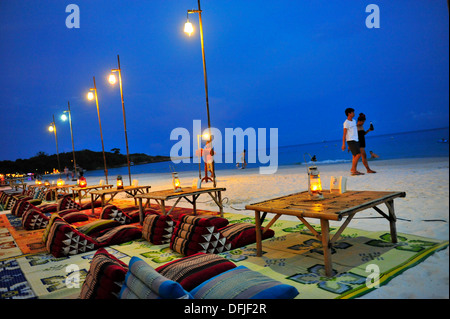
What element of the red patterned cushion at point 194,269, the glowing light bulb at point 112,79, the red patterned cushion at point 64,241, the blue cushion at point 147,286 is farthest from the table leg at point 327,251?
the glowing light bulb at point 112,79

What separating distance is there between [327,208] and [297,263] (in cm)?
68

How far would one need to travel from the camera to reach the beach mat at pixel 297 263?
261cm

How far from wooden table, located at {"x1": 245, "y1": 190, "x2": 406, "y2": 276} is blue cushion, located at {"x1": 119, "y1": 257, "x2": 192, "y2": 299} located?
5.18ft

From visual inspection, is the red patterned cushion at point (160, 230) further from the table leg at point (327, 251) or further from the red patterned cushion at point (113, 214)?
the table leg at point (327, 251)

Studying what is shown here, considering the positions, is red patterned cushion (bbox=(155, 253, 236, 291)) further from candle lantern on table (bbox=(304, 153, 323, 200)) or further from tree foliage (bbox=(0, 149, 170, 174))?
tree foliage (bbox=(0, 149, 170, 174))

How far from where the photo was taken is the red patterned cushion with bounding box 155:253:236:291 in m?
2.30

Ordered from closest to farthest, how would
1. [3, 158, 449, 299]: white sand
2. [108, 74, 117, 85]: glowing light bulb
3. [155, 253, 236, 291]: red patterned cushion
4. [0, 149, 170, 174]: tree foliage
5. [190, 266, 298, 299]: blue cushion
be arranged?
1. [3, 158, 449, 299]: white sand
2. [190, 266, 298, 299]: blue cushion
3. [155, 253, 236, 291]: red patterned cushion
4. [108, 74, 117, 85]: glowing light bulb
5. [0, 149, 170, 174]: tree foliage

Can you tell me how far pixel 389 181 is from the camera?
7.73 meters

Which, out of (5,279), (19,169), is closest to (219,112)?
(19,169)

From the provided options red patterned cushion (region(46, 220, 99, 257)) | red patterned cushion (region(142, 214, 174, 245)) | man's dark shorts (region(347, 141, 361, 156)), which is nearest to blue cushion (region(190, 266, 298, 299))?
red patterned cushion (region(142, 214, 174, 245))

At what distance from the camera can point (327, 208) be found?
2.96m

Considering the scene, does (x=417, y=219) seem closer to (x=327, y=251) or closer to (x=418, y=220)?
(x=418, y=220)
